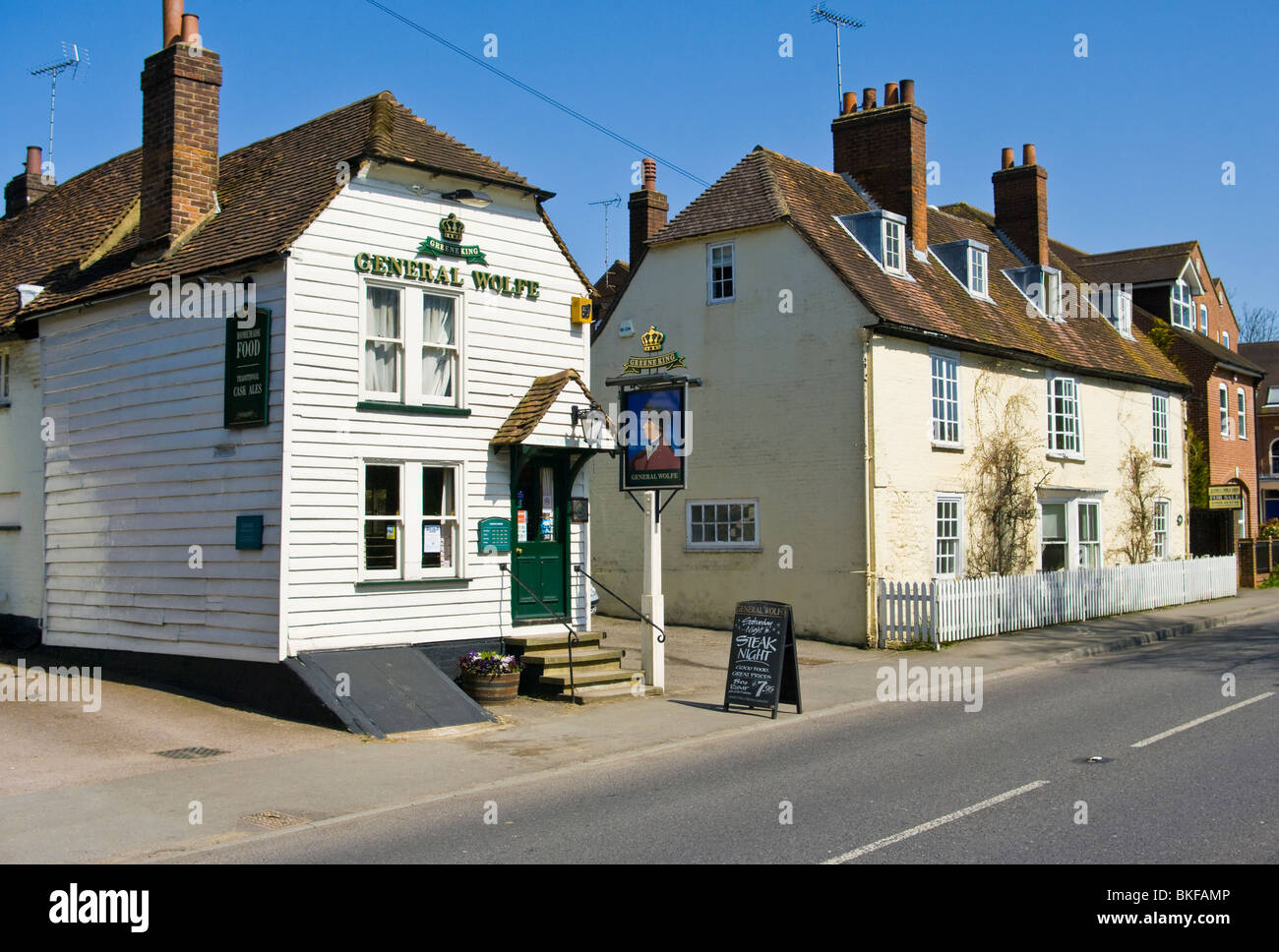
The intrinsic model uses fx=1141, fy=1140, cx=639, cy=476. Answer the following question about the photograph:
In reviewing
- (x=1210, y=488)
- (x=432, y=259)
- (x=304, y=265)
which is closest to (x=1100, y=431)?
(x=1210, y=488)

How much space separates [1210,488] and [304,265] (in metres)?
29.5

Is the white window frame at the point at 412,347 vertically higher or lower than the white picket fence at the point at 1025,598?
higher

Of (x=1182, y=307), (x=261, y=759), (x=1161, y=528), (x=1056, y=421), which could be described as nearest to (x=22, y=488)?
(x=261, y=759)

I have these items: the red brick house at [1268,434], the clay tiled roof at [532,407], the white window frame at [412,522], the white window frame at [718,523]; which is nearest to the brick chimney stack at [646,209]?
the white window frame at [718,523]

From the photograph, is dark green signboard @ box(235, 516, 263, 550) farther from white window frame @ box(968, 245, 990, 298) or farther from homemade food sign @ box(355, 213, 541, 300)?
white window frame @ box(968, 245, 990, 298)

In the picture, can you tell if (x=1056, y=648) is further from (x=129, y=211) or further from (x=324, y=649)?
(x=129, y=211)

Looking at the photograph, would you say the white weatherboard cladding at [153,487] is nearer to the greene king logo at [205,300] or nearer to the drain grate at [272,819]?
the greene king logo at [205,300]

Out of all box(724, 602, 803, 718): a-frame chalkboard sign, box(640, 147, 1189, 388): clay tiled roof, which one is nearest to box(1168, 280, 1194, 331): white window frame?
box(640, 147, 1189, 388): clay tiled roof

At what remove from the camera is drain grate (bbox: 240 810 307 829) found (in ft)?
28.4

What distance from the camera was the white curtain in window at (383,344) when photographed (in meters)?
14.2

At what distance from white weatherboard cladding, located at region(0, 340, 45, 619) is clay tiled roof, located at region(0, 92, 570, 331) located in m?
0.87

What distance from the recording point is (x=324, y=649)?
13344 millimetres

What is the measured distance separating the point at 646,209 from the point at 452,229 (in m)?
13.6
